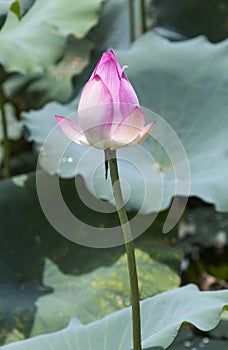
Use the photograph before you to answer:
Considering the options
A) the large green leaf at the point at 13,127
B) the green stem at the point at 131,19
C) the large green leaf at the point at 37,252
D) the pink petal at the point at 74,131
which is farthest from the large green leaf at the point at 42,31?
the pink petal at the point at 74,131

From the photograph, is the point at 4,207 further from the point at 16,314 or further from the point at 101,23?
the point at 101,23

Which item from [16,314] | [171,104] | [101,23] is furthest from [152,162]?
[101,23]

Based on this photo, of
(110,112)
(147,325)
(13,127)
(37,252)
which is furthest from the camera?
(13,127)

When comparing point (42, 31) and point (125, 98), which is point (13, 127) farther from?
point (125, 98)

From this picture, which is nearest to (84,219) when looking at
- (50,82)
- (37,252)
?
(37,252)

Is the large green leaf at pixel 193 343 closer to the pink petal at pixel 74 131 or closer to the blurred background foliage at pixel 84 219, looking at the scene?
the blurred background foliage at pixel 84 219

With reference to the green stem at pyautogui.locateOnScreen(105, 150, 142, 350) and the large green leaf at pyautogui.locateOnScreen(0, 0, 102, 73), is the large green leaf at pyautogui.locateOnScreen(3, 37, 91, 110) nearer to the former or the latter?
the large green leaf at pyautogui.locateOnScreen(0, 0, 102, 73)
